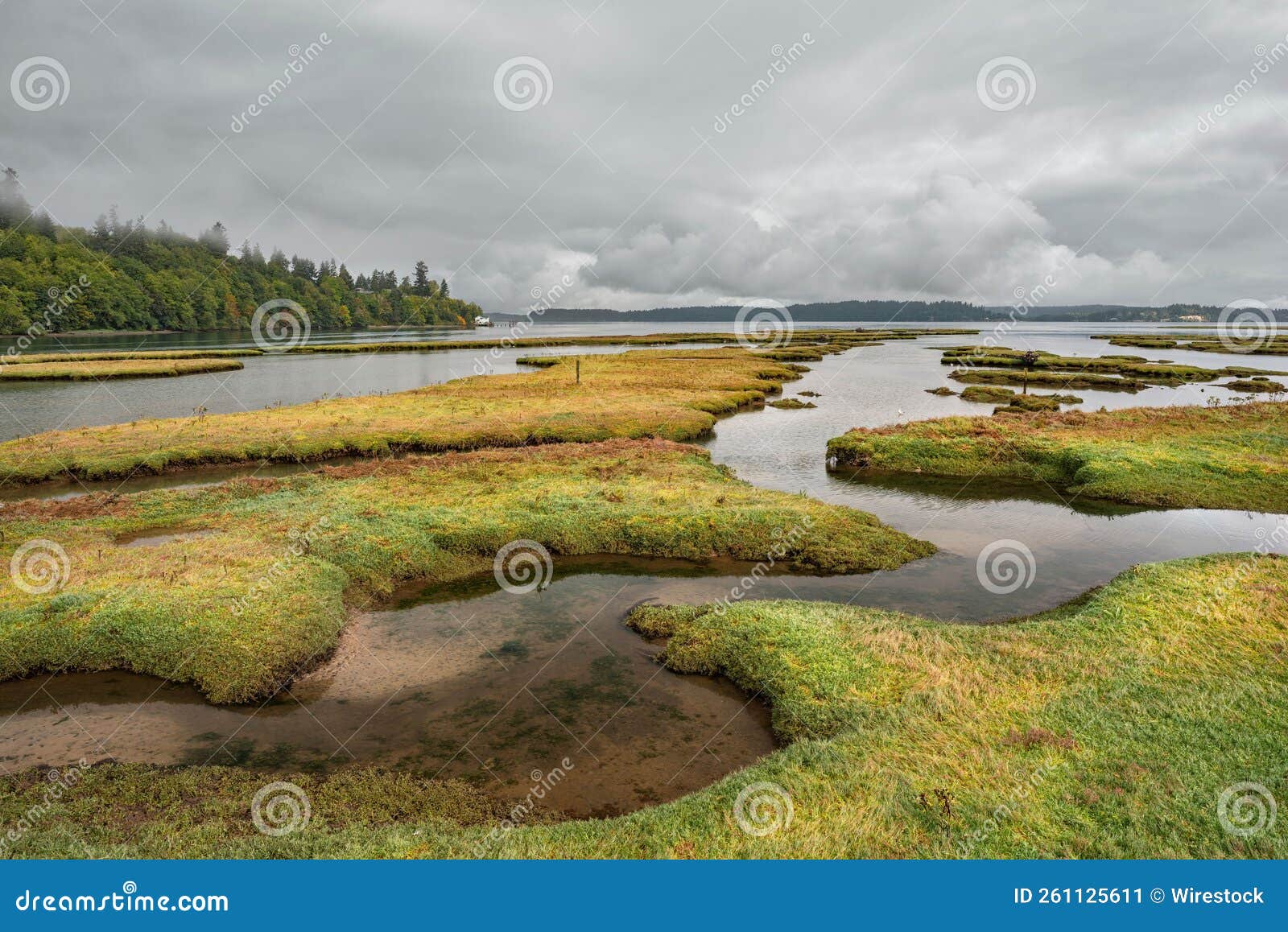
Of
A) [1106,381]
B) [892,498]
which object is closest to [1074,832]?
[892,498]

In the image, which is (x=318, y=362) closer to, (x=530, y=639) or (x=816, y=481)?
(x=816, y=481)

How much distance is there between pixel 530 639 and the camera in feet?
69.8

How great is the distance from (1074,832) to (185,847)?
14.9m

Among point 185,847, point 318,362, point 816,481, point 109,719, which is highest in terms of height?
point 318,362

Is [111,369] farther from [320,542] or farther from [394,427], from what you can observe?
[320,542]
